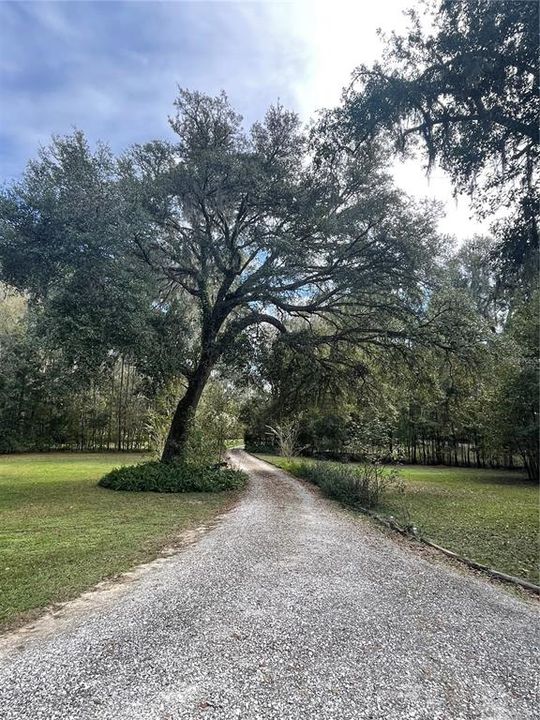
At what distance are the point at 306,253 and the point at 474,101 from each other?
610 centimetres

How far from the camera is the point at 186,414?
41.0ft

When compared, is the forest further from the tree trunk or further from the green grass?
the green grass

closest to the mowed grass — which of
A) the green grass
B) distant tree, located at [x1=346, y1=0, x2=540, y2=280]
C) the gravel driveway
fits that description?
the gravel driveway

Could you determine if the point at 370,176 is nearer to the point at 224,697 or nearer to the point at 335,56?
the point at 335,56

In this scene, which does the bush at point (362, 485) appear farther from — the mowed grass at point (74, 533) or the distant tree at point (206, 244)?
the distant tree at point (206, 244)

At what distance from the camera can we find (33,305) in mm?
8734

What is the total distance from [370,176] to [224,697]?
10.3 meters

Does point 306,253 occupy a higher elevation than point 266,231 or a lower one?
lower

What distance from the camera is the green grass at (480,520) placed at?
552 cm

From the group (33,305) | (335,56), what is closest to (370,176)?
(335,56)

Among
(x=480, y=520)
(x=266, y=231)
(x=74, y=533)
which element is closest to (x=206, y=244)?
(x=266, y=231)

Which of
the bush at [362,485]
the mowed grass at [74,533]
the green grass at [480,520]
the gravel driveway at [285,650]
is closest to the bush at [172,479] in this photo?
the mowed grass at [74,533]

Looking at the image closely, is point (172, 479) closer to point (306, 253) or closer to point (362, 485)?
point (362, 485)

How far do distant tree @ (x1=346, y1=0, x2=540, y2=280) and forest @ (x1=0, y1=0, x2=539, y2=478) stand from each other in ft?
0.06
